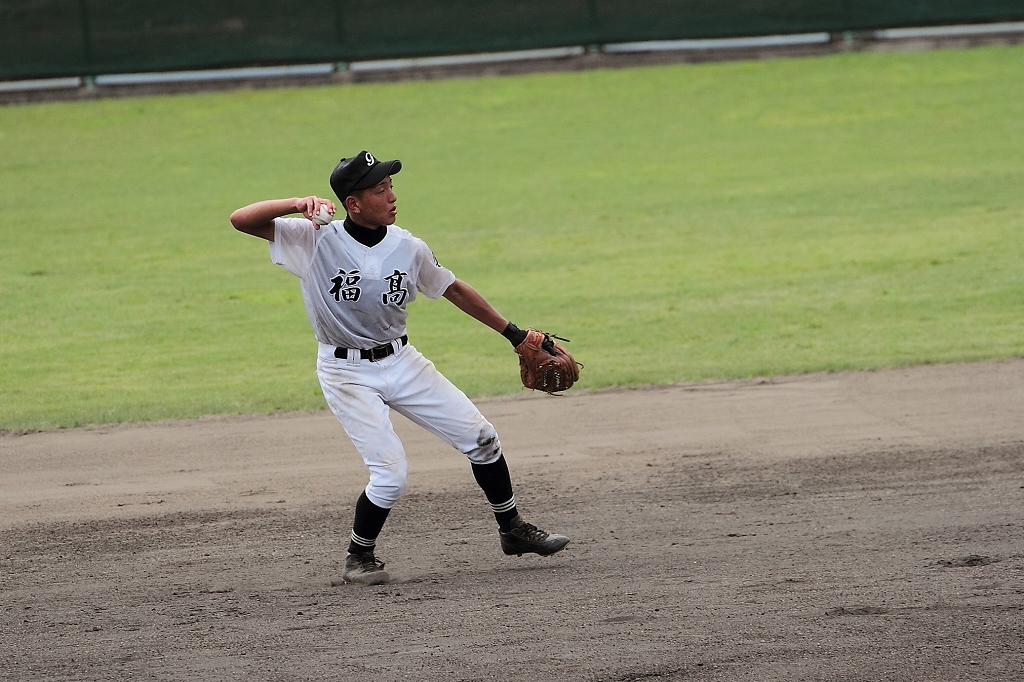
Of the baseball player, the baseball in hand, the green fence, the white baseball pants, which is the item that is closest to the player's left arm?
the baseball player

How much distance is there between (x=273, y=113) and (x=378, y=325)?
672 inches

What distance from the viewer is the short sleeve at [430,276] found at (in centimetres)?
573

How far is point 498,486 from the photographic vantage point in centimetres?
586

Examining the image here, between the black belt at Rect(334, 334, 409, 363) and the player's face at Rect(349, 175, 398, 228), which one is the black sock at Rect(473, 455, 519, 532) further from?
the player's face at Rect(349, 175, 398, 228)

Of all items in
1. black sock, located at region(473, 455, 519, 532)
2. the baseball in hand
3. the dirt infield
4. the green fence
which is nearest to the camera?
the dirt infield

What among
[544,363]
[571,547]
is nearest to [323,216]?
[544,363]

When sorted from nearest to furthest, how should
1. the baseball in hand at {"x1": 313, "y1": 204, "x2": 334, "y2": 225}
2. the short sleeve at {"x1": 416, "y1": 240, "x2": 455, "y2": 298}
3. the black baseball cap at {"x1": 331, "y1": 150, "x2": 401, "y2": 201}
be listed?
the baseball in hand at {"x1": 313, "y1": 204, "x2": 334, "y2": 225} → the black baseball cap at {"x1": 331, "y1": 150, "x2": 401, "y2": 201} → the short sleeve at {"x1": 416, "y1": 240, "x2": 455, "y2": 298}

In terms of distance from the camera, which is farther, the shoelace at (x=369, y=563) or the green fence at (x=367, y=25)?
the green fence at (x=367, y=25)

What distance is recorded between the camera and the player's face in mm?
5523

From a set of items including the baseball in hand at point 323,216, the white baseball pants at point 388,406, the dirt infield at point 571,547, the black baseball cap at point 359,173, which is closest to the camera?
the dirt infield at point 571,547

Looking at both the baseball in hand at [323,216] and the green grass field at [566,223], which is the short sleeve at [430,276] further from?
the green grass field at [566,223]

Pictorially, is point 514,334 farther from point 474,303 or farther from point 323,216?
point 323,216

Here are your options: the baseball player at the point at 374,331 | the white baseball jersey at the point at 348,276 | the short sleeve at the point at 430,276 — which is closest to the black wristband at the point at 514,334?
the baseball player at the point at 374,331

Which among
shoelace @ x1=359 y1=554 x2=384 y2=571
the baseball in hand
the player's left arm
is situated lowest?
shoelace @ x1=359 y1=554 x2=384 y2=571
